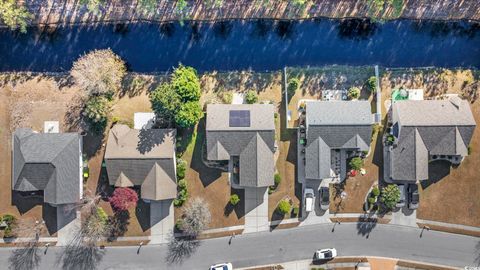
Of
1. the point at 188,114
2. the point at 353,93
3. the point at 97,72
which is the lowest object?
the point at 188,114

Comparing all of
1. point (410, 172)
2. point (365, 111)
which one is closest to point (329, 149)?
point (365, 111)

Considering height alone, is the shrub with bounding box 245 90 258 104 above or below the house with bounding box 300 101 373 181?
above

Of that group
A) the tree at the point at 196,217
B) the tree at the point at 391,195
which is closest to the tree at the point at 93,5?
the tree at the point at 196,217

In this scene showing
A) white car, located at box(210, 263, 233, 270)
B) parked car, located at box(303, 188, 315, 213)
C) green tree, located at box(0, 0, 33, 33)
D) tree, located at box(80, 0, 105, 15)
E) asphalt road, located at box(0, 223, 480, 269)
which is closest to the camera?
green tree, located at box(0, 0, 33, 33)

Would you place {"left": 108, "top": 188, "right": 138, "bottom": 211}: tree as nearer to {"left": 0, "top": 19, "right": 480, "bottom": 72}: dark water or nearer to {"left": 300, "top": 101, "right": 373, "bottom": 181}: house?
{"left": 0, "top": 19, "right": 480, "bottom": 72}: dark water

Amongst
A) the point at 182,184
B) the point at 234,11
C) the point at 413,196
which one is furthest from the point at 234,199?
the point at 234,11

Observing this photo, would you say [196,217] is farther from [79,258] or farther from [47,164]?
[47,164]

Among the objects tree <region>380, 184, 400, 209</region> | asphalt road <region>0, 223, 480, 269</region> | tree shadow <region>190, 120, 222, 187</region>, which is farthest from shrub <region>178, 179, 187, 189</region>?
tree <region>380, 184, 400, 209</region>
